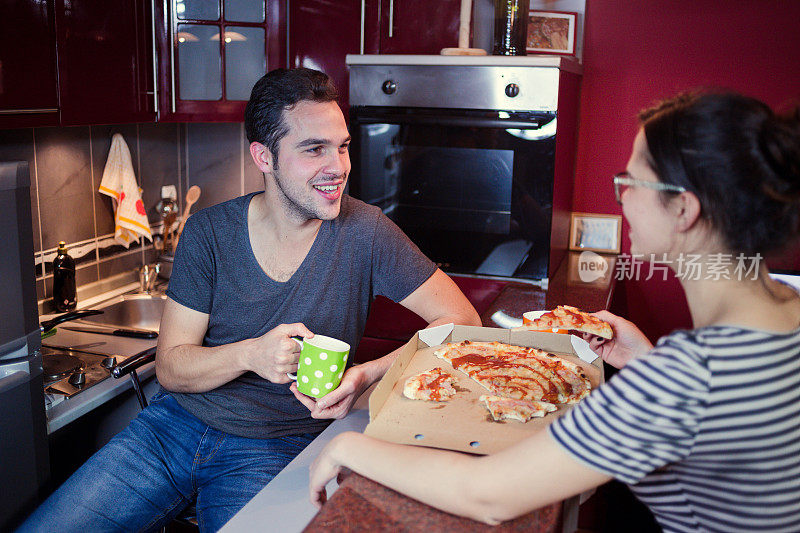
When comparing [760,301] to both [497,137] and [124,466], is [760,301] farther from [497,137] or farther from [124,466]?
[497,137]

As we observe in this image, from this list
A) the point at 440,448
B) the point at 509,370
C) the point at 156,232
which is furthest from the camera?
the point at 156,232

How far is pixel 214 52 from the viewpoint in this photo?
2535 mm

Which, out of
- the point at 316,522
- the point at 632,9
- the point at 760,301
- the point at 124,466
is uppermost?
the point at 632,9

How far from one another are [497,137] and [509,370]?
3.81 ft

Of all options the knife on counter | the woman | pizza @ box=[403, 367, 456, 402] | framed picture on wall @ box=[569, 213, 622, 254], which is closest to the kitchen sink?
the knife on counter

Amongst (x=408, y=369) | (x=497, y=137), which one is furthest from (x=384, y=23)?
(x=408, y=369)

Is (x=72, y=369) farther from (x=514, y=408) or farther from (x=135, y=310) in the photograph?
(x=514, y=408)

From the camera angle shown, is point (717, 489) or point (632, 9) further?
point (632, 9)

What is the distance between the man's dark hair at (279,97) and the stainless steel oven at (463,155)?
681 millimetres

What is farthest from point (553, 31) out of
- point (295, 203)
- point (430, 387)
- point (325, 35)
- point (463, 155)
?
point (430, 387)

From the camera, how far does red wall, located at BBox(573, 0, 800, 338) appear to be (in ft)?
8.66

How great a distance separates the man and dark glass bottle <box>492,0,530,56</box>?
34.8 inches

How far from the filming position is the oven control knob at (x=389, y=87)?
8.05 feet

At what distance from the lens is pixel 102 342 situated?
227cm
